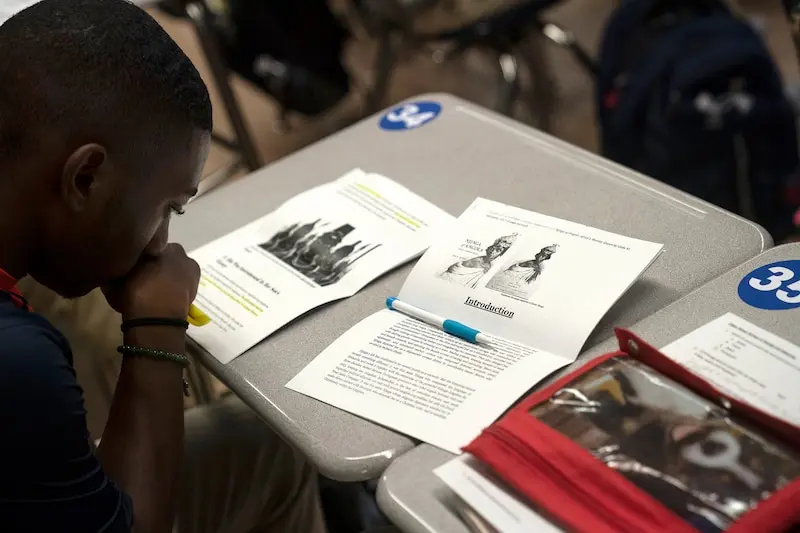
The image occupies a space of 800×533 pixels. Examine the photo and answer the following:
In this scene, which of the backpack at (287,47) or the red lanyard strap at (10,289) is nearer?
the red lanyard strap at (10,289)

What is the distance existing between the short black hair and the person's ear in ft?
0.05

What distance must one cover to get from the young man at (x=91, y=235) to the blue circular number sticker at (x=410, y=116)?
50 centimetres

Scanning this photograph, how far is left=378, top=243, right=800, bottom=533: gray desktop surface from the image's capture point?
0.73 metres

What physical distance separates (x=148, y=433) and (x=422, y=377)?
270 millimetres

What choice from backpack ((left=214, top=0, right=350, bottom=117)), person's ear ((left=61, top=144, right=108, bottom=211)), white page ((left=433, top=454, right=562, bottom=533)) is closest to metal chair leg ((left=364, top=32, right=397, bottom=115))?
backpack ((left=214, top=0, right=350, bottom=117))

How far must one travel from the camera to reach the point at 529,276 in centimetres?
95

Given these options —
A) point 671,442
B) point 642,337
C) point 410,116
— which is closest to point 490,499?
point 671,442

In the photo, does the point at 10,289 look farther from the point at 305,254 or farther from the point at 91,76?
the point at 305,254

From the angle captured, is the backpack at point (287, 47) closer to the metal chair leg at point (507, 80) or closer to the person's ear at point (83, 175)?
the metal chair leg at point (507, 80)

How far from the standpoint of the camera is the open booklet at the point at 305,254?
1000 mm

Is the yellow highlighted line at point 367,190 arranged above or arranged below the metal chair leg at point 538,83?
above

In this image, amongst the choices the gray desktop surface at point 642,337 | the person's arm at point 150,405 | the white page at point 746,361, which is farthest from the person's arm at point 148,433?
the white page at point 746,361

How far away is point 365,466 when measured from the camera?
0.80 m

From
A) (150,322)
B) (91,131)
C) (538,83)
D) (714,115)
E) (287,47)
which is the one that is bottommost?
(538,83)
